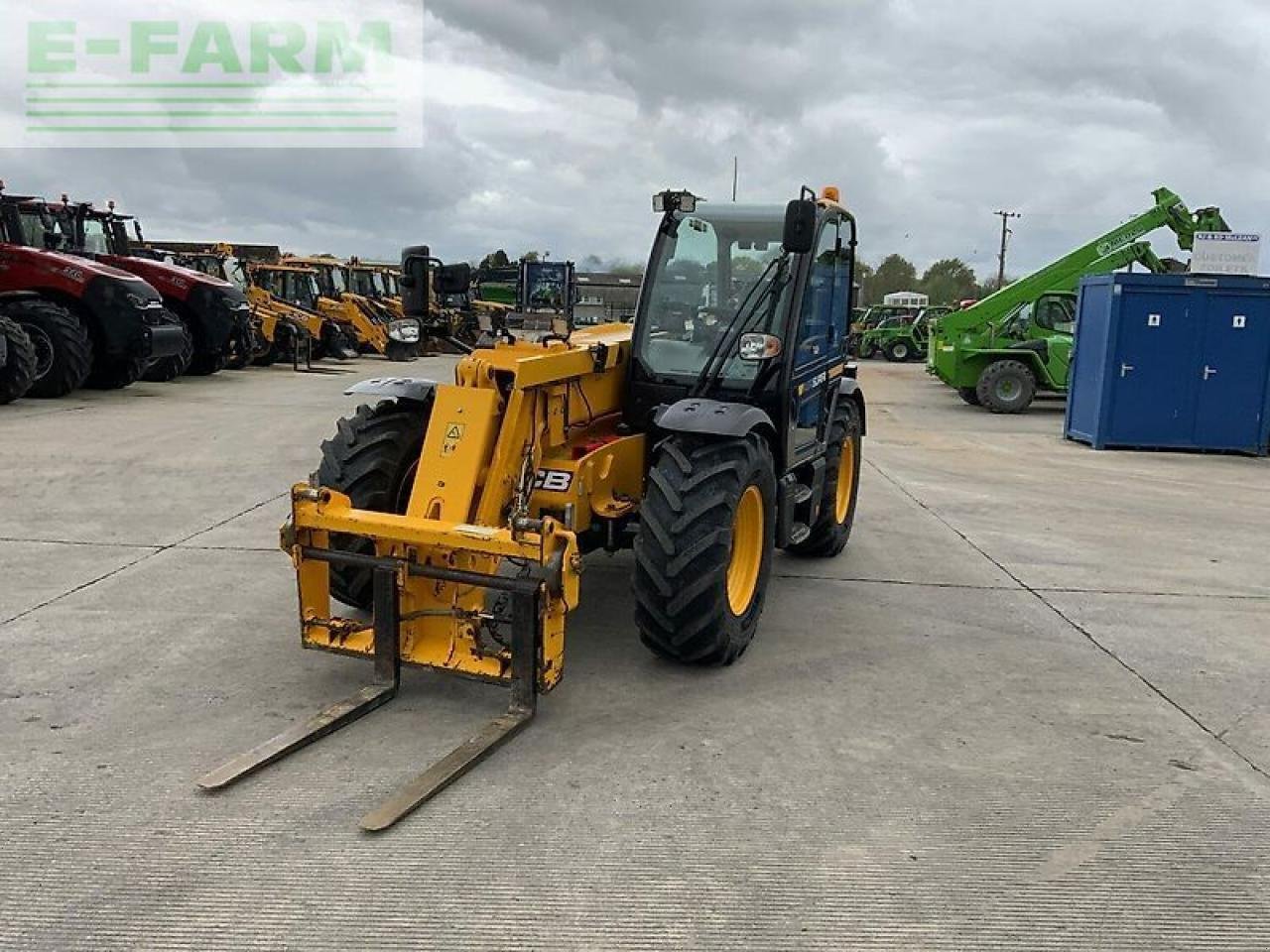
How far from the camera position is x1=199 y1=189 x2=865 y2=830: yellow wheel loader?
4.02 meters

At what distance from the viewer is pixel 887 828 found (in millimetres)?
3422

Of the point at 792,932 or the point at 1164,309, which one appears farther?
the point at 1164,309

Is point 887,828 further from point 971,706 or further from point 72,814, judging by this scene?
point 72,814

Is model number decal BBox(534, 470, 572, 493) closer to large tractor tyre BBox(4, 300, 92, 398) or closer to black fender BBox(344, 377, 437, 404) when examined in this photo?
black fender BBox(344, 377, 437, 404)

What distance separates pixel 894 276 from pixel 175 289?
61641 mm

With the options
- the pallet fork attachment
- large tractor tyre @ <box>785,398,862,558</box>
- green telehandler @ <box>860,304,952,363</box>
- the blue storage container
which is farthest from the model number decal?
green telehandler @ <box>860,304,952,363</box>

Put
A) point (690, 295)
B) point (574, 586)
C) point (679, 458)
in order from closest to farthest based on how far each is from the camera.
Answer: point (574, 586) < point (679, 458) < point (690, 295)

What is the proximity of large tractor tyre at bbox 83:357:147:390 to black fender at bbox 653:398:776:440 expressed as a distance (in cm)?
1221

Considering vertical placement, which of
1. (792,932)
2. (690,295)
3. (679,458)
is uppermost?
(690,295)

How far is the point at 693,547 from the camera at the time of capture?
14.1ft

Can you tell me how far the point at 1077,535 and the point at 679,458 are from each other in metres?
4.95

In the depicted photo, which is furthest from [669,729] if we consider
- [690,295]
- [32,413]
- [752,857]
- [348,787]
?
[32,413]

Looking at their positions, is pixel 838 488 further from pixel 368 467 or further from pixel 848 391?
pixel 368 467

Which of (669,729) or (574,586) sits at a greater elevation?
(574,586)
